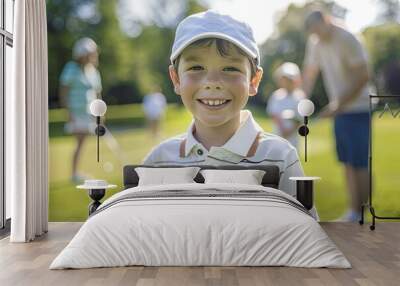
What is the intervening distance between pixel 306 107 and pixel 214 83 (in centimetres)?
103

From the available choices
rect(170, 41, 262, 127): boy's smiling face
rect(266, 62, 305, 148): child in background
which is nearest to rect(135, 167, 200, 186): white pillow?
rect(170, 41, 262, 127): boy's smiling face

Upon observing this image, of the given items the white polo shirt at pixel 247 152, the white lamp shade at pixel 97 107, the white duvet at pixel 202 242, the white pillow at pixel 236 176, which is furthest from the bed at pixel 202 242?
the white lamp shade at pixel 97 107

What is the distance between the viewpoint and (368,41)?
23.7ft

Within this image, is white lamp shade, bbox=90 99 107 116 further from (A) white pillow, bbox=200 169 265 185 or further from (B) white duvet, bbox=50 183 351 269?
(B) white duvet, bbox=50 183 351 269

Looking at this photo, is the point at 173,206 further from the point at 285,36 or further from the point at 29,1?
the point at 285,36

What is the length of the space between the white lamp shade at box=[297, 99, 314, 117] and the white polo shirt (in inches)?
15.8

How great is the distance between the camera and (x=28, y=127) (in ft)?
20.0

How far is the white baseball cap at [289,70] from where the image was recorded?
7.29 m

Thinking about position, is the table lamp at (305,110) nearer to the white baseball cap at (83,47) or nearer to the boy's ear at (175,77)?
the boy's ear at (175,77)

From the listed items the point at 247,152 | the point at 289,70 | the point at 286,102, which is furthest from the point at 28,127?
the point at 289,70

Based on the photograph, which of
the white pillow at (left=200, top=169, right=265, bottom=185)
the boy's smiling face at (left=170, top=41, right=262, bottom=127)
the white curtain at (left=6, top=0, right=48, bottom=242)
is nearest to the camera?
the white curtain at (left=6, top=0, right=48, bottom=242)

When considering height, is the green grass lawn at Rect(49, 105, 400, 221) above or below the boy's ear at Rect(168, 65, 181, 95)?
below

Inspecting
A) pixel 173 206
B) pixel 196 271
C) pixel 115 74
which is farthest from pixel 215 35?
pixel 196 271

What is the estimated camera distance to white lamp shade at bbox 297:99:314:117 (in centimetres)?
698
